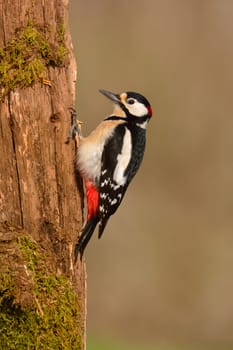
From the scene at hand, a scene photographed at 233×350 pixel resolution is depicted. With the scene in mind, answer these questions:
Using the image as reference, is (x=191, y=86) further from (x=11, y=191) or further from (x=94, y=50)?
(x=11, y=191)

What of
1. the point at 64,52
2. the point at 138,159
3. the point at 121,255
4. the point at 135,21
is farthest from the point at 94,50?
the point at 64,52

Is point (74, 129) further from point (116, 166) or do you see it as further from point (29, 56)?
point (116, 166)

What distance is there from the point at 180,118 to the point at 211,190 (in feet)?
3.48

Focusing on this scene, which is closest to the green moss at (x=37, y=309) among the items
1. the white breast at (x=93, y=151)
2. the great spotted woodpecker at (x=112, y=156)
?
the great spotted woodpecker at (x=112, y=156)

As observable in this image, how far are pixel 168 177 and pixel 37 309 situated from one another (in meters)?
7.15

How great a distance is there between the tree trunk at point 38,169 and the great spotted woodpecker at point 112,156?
215 mm

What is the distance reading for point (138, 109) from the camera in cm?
629

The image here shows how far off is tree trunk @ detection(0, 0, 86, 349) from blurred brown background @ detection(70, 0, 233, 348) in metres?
6.20

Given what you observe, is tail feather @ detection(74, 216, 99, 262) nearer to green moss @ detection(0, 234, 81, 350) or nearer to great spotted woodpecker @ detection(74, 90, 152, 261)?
great spotted woodpecker @ detection(74, 90, 152, 261)

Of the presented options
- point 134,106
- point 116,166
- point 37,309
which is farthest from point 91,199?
point 37,309

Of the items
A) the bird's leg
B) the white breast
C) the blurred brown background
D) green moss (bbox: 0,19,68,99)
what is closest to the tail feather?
the white breast

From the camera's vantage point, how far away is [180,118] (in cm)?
1163

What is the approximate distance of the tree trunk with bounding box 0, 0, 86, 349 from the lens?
4930 millimetres

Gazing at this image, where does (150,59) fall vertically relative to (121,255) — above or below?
above
